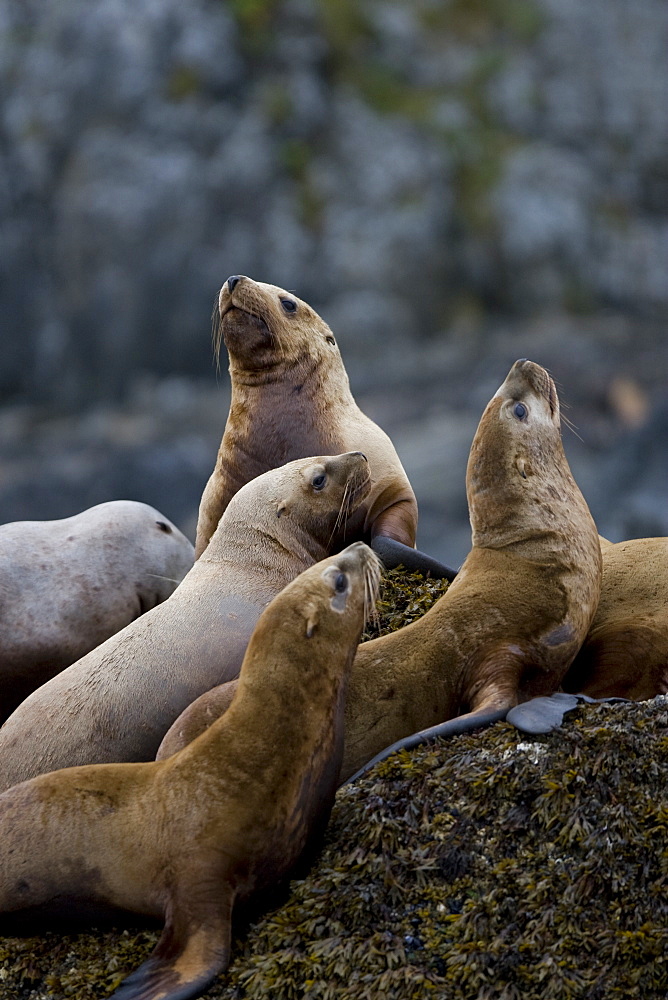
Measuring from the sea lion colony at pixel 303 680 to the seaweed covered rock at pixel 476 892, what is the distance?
4.7 inches

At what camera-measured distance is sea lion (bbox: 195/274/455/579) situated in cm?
564

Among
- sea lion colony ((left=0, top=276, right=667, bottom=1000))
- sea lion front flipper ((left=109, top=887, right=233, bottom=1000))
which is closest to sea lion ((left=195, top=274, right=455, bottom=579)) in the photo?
sea lion colony ((left=0, top=276, right=667, bottom=1000))

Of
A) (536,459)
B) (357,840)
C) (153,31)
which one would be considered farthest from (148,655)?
(153,31)

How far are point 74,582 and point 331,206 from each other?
26272 mm

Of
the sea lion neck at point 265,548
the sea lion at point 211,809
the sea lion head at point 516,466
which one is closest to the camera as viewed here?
the sea lion at point 211,809

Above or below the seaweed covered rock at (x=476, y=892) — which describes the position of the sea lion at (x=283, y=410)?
above

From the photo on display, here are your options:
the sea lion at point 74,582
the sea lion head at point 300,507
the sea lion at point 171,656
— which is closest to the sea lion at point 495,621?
the sea lion at point 171,656

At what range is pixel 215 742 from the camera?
326 cm

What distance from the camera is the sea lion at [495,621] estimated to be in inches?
148

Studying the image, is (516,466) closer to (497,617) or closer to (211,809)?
(497,617)

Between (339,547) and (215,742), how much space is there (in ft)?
6.00

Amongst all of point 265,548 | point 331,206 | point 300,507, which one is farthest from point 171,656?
point 331,206

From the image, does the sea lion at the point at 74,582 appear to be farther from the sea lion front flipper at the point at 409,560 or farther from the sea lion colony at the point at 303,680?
the sea lion front flipper at the point at 409,560

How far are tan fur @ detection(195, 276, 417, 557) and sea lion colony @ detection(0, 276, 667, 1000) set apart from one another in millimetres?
229
